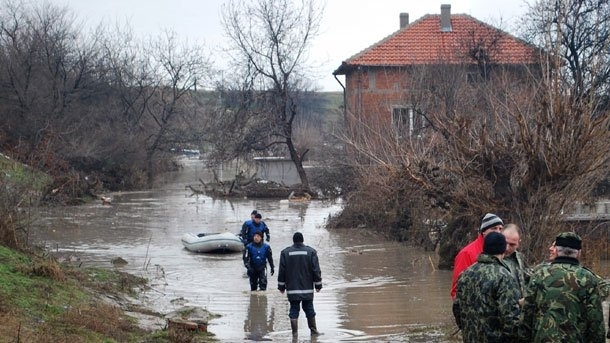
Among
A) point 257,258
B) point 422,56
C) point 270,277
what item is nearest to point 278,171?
point 422,56

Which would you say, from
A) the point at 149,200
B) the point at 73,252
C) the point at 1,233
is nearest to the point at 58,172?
the point at 149,200

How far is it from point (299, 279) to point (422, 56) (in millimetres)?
35143

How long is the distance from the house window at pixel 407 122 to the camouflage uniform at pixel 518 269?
16.7 metres

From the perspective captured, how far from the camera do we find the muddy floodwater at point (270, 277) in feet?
49.2

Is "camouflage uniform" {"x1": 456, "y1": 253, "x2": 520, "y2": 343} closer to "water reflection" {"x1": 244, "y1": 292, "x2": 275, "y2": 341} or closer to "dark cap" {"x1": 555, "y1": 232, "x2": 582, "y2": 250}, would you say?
"dark cap" {"x1": 555, "y1": 232, "x2": 582, "y2": 250}

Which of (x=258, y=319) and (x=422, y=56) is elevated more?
(x=422, y=56)

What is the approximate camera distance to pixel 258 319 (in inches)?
621

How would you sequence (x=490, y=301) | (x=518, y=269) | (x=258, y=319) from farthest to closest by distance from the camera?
(x=258, y=319), (x=518, y=269), (x=490, y=301)

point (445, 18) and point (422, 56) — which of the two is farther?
point (445, 18)

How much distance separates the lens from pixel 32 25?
5788 cm

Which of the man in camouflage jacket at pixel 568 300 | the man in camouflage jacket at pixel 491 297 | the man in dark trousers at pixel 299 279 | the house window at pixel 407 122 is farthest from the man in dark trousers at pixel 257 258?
the man in camouflage jacket at pixel 568 300

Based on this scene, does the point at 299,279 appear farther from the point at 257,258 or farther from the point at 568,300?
the point at 568,300

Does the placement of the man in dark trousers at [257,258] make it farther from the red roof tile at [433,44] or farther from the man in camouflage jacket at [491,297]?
the red roof tile at [433,44]

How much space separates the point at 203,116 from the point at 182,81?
15.6 ft
